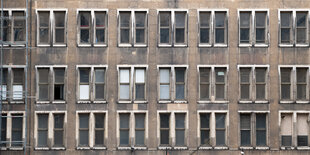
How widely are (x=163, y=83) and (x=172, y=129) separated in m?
3.39

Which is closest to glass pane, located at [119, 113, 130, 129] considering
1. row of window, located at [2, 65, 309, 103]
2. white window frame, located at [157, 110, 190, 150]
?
row of window, located at [2, 65, 309, 103]

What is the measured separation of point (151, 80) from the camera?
3316 cm

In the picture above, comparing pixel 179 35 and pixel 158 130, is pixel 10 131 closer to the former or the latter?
pixel 158 130

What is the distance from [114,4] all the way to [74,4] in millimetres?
2913

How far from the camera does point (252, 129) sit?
3303cm

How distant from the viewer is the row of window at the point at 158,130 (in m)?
32.8

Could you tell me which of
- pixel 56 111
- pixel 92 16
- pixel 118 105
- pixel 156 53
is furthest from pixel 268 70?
pixel 56 111

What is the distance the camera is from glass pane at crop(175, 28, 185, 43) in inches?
1323

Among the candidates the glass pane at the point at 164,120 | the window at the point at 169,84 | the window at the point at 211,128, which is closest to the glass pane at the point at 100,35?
the window at the point at 169,84

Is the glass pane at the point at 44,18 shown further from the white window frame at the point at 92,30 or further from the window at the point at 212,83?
the window at the point at 212,83

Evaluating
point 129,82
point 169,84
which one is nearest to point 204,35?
point 169,84

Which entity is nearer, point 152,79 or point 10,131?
point 10,131

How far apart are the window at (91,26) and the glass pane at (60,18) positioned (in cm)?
119

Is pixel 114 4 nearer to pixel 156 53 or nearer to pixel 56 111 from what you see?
pixel 156 53
